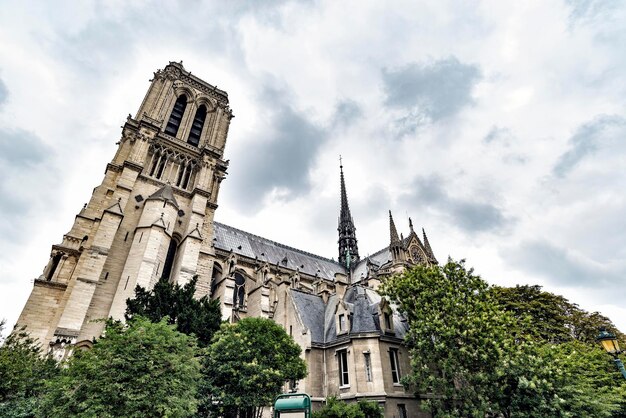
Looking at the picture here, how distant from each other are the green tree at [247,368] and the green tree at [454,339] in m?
7.02

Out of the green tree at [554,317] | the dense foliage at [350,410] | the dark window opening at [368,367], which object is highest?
the green tree at [554,317]

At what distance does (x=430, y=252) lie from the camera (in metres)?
54.4

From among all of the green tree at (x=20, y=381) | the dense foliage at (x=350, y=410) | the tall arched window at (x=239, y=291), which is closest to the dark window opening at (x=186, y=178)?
the tall arched window at (x=239, y=291)

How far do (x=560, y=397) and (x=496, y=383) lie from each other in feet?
12.1

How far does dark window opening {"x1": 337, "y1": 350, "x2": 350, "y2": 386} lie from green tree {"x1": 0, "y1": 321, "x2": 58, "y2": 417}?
14.8 meters

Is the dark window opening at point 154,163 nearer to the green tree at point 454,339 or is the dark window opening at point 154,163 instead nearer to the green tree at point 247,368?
the green tree at point 247,368

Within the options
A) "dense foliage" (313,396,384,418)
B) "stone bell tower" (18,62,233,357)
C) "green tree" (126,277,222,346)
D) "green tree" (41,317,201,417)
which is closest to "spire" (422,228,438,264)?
"stone bell tower" (18,62,233,357)

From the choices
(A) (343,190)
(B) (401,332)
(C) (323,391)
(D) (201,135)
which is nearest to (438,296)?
(B) (401,332)

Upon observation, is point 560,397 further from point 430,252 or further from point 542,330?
point 430,252

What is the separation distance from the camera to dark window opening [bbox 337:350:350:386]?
19.2m

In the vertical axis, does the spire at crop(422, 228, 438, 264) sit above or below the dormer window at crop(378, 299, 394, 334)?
above

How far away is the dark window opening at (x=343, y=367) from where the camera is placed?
19250 mm

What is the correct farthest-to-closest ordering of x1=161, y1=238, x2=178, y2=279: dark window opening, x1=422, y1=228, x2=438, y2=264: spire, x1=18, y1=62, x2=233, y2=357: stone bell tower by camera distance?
x1=422, y1=228, x2=438, y2=264: spire < x1=161, y1=238, x2=178, y2=279: dark window opening < x1=18, y1=62, x2=233, y2=357: stone bell tower

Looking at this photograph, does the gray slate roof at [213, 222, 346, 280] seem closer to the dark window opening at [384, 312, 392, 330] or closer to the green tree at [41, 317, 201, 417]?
the dark window opening at [384, 312, 392, 330]
